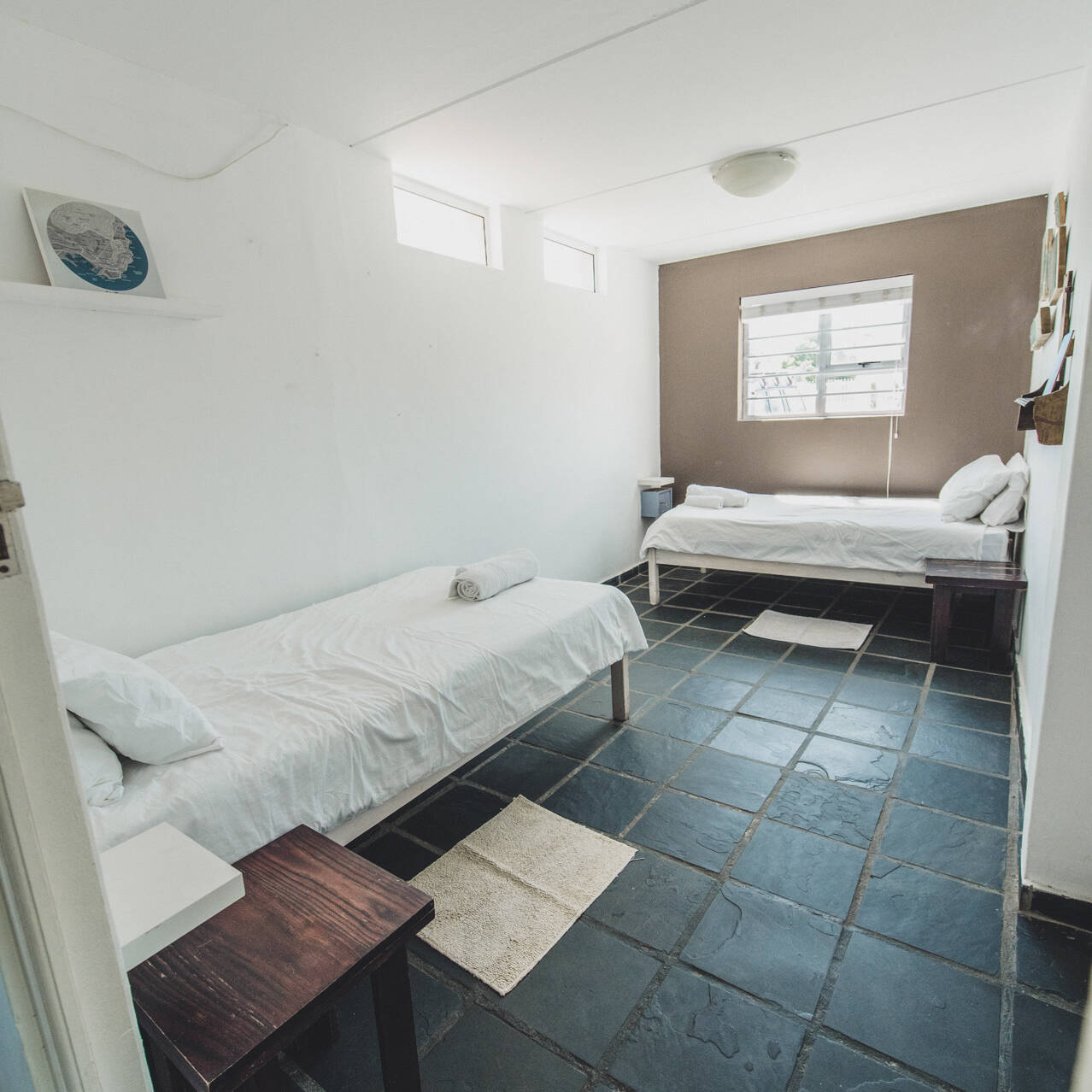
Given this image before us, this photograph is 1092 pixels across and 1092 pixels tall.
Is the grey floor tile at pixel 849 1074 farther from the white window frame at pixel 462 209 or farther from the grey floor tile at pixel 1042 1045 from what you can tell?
the white window frame at pixel 462 209

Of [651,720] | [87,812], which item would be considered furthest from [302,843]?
[651,720]

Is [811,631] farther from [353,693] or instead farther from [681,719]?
[353,693]

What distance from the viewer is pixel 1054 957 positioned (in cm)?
155

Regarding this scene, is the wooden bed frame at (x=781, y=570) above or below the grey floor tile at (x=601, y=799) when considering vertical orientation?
above

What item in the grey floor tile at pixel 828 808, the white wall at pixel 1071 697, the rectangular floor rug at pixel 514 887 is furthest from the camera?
the grey floor tile at pixel 828 808

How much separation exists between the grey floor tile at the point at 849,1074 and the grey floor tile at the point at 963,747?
55.7 inches

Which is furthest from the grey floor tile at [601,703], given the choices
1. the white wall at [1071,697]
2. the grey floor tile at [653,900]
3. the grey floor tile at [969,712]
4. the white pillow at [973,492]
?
the white pillow at [973,492]

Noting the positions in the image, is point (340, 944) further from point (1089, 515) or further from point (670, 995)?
point (1089, 515)

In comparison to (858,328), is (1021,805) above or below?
below

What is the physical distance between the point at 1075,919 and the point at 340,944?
6.06ft

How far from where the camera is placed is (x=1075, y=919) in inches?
64.6

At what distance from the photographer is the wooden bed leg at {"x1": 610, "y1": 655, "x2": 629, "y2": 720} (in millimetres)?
2803

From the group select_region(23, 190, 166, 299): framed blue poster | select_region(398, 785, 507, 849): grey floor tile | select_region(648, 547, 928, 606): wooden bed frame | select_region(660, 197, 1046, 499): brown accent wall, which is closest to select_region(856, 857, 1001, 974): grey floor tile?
select_region(398, 785, 507, 849): grey floor tile

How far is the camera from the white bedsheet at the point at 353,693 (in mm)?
1440
